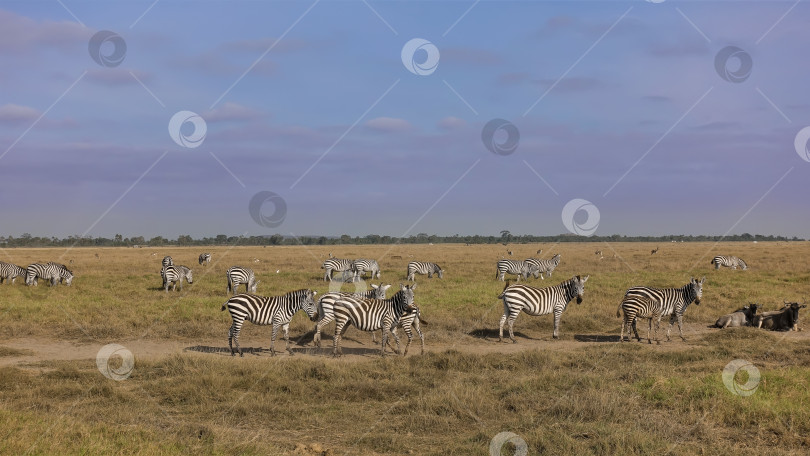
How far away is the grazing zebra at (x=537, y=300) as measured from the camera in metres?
17.9

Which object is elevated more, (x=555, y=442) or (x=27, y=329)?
(x=27, y=329)

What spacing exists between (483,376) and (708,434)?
4467 millimetres

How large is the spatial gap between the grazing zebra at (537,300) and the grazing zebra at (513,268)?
56.9 feet

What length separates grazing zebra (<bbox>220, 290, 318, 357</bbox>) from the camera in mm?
15617

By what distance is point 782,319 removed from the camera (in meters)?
19.1

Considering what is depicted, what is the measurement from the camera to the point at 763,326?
19375mm

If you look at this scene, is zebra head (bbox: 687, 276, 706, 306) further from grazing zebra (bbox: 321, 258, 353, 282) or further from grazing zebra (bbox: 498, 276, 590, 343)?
grazing zebra (bbox: 321, 258, 353, 282)

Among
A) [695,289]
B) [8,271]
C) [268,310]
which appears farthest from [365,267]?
[695,289]

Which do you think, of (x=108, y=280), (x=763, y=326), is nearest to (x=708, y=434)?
(x=763, y=326)

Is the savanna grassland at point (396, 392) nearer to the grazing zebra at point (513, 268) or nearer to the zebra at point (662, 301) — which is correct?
the zebra at point (662, 301)

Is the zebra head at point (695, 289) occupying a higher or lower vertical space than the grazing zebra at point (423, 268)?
lower

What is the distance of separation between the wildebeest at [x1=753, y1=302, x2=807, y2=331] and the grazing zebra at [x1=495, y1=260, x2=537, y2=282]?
17500 millimetres

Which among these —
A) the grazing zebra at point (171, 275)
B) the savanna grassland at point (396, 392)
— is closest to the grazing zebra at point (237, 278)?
the grazing zebra at point (171, 275)

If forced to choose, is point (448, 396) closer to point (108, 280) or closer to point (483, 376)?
point (483, 376)
